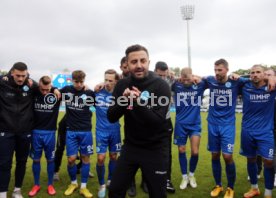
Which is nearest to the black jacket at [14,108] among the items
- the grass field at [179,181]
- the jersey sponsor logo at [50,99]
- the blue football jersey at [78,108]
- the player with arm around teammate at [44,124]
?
the player with arm around teammate at [44,124]

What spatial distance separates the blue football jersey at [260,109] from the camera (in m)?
5.37

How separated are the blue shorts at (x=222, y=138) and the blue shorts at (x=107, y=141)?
1881 mm

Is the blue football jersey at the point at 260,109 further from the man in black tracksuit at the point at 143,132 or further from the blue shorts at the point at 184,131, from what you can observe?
the man in black tracksuit at the point at 143,132

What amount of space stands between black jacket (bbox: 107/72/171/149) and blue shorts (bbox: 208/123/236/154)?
2534 millimetres

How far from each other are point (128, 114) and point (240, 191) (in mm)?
3922

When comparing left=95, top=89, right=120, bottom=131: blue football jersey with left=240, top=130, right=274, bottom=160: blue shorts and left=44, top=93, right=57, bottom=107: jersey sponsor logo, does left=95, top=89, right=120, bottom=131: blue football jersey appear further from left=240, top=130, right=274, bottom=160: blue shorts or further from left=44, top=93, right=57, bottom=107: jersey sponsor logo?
left=240, top=130, right=274, bottom=160: blue shorts

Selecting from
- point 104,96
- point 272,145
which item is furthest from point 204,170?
point 104,96

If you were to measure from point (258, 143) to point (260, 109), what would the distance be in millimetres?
622

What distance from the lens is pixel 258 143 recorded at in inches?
213

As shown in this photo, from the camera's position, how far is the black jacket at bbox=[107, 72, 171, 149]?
334 centimetres

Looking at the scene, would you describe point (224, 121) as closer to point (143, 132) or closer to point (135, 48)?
point (143, 132)

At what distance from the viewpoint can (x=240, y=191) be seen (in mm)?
6152

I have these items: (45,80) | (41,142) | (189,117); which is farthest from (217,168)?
(45,80)

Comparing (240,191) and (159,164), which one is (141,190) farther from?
(159,164)
